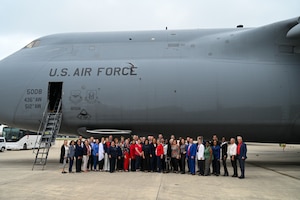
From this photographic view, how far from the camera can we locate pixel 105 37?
15930 millimetres

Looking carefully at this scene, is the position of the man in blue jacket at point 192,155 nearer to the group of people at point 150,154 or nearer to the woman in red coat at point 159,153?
the group of people at point 150,154

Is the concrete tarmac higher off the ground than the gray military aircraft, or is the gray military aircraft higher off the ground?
the gray military aircraft

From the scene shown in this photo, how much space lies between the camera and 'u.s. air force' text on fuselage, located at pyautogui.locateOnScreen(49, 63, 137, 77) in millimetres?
14612

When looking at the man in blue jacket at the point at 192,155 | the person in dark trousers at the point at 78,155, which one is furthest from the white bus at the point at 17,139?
the man in blue jacket at the point at 192,155

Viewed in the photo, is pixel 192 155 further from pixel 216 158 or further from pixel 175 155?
pixel 216 158

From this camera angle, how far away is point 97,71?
14.8 metres

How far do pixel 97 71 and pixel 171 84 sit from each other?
3.53m

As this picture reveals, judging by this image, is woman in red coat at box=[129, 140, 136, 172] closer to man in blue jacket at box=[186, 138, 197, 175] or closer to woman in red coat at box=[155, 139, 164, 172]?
woman in red coat at box=[155, 139, 164, 172]

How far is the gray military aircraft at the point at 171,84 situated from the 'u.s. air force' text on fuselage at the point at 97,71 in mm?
47

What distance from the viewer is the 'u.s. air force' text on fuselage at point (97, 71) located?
14612 millimetres

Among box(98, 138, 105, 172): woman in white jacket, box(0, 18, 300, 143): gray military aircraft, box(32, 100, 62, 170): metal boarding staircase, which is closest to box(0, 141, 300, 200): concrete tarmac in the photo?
box(98, 138, 105, 172): woman in white jacket

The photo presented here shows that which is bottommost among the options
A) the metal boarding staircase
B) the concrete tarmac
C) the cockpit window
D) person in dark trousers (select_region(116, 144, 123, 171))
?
the concrete tarmac

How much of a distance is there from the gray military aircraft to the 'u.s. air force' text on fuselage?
0.15 ft

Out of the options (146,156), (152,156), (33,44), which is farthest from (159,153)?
(33,44)
